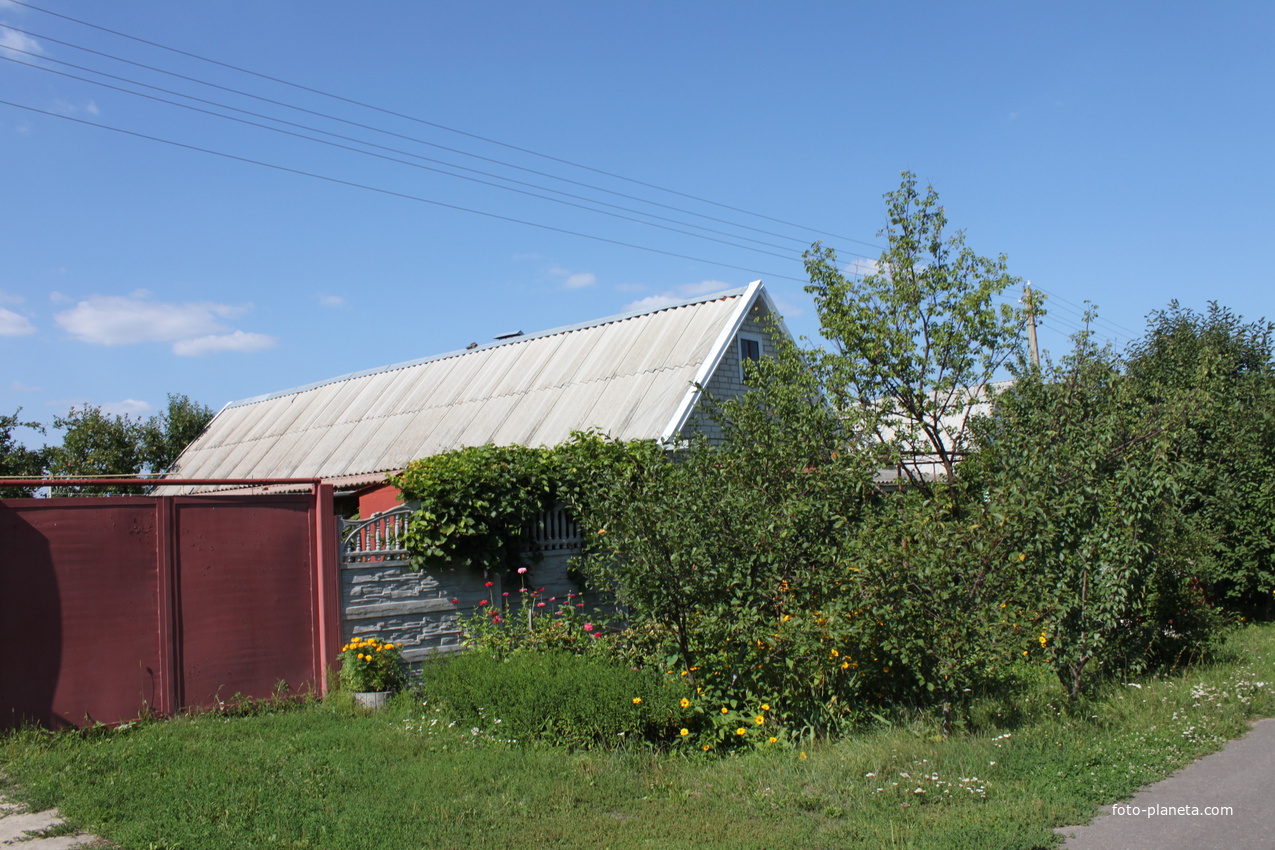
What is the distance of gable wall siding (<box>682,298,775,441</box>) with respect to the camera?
14.1 meters

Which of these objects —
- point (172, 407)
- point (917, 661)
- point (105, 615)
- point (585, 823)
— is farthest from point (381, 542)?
point (172, 407)

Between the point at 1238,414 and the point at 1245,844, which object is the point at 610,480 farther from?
the point at 1238,414

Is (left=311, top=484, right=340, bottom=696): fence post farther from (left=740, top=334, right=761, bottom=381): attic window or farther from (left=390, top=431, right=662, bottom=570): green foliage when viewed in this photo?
(left=740, top=334, right=761, bottom=381): attic window

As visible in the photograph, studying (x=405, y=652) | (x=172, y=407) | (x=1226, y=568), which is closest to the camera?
(x=405, y=652)

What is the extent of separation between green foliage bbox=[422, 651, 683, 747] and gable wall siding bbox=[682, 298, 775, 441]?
6.79m

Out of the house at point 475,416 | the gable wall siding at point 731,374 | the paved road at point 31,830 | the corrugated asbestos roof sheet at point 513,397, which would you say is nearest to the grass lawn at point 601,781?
the paved road at point 31,830

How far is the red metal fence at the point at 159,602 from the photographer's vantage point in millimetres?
7289

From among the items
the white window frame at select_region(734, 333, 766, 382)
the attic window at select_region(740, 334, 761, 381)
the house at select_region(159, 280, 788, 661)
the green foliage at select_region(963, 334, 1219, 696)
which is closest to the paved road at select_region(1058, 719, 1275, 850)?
the green foliage at select_region(963, 334, 1219, 696)

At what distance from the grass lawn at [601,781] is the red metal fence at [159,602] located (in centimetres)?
40

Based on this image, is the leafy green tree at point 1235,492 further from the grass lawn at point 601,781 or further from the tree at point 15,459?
the tree at point 15,459

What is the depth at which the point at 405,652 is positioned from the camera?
9.10m

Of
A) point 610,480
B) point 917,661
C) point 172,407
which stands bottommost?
point 917,661

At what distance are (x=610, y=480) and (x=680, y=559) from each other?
1.03 meters

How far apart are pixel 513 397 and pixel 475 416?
0.76 m
